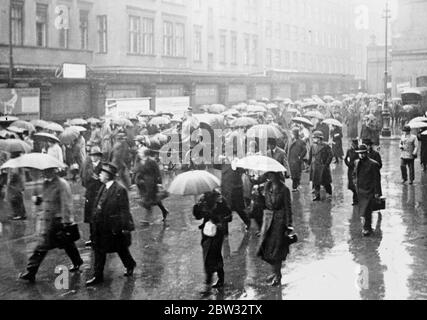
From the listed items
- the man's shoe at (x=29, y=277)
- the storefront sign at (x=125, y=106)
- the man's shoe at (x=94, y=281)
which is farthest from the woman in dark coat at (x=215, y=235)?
the storefront sign at (x=125, y=106)

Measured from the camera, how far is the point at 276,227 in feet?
28.3

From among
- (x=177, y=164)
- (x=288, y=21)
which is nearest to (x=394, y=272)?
(x=177, y=164)

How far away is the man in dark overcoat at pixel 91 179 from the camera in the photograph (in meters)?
10.5

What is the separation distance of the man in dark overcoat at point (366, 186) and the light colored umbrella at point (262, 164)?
2.82 meters

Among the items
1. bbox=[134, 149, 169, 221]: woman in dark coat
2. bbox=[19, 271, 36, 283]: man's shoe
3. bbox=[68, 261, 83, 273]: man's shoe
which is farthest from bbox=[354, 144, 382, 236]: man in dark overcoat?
bbox=[19, 271, 36, 283]: man's shoe

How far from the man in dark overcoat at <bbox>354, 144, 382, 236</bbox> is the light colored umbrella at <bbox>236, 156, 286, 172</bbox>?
9.24ft

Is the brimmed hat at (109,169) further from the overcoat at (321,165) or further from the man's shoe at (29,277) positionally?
the overcoat at (321,165)

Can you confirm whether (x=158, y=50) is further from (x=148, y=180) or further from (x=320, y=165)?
(x=148, y=180)

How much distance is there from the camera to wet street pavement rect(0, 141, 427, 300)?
8.34 m

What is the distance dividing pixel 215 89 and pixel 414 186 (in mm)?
23084

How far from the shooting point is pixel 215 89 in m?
38.8

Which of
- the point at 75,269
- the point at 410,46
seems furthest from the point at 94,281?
the point at 410,46

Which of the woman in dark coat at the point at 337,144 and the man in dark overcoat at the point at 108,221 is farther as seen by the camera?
the woman in dark coat at the point at 337,144
